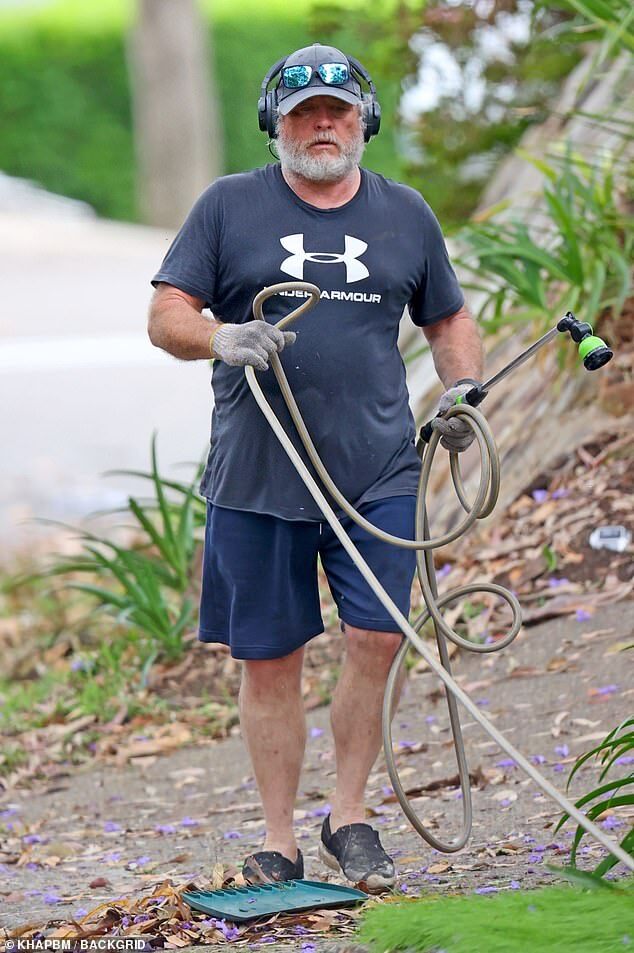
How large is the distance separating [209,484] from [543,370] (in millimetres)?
3246

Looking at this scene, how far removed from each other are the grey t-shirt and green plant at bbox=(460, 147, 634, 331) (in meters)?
2.71

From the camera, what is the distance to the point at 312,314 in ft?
12.1

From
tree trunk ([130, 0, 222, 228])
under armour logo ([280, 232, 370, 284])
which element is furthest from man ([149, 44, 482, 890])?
tree trunk ([130, 0, 222, 228])

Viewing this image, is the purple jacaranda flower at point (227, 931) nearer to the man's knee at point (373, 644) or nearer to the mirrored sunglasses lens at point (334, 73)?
the man's knee at point (373, 644)

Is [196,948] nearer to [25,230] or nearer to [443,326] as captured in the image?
[443,326]

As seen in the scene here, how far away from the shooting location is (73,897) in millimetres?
4078

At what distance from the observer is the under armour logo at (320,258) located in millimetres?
3672

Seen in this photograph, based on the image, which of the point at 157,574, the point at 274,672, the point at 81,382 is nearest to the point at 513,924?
the point at 274,672

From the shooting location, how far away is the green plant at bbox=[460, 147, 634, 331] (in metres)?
6.44

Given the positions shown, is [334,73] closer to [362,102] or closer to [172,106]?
[362,102]

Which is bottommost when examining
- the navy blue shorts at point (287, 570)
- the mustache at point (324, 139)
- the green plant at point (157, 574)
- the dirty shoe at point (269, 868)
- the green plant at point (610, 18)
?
the dirty shoe at point (269, 868)

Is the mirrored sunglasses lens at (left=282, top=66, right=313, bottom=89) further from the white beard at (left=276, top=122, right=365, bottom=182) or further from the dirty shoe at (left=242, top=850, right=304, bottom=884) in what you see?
the dirty shoe at (left=242, top=850, right=304, bottom=884)

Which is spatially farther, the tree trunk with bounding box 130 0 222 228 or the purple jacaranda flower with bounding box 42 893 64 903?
the tree trunk with bounding box 130 0 222 228

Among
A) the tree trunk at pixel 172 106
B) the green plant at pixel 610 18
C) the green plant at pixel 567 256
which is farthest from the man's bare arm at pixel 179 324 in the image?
the tree trunk at pixel 172 106
